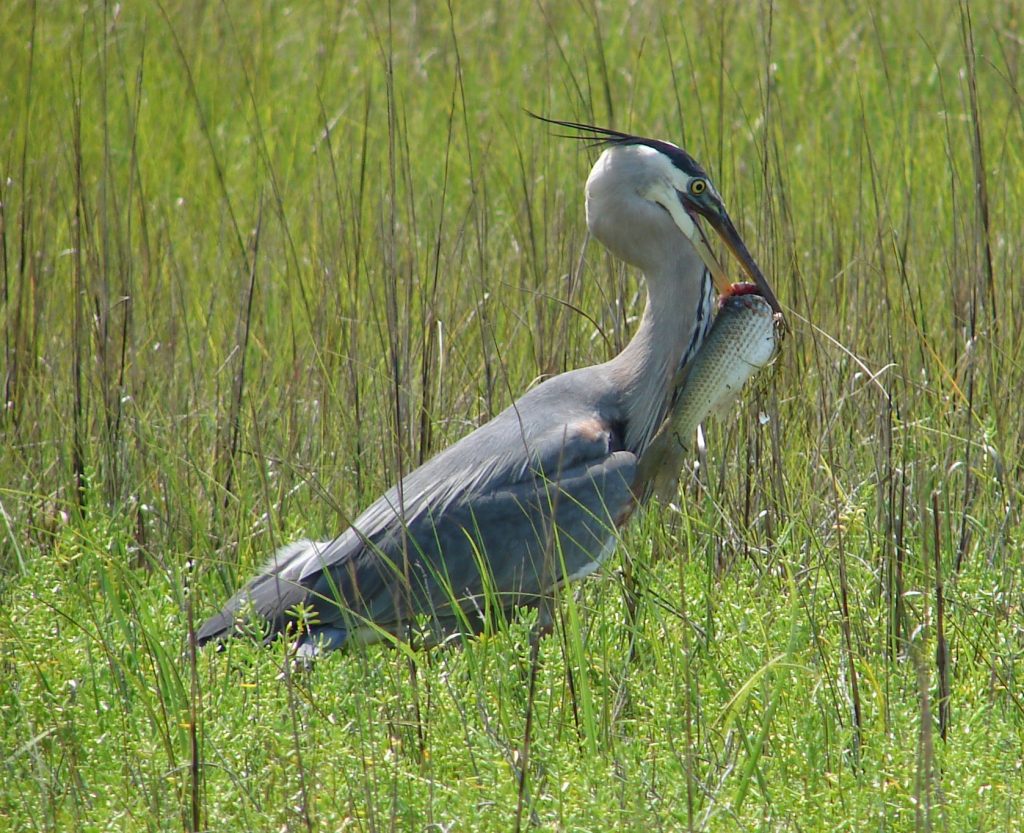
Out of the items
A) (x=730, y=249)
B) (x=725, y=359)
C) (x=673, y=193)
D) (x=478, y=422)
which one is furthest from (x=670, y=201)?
(x=478, y=422)

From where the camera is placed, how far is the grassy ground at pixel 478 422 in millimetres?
2305

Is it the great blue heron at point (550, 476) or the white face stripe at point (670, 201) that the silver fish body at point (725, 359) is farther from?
the white face stripe at point (670, 201)

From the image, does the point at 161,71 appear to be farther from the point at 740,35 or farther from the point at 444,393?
the point at 444,393

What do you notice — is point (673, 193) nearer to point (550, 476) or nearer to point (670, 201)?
point (670, 201)

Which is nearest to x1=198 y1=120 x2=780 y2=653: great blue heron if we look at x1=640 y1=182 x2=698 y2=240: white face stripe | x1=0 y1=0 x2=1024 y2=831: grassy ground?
x1=640 y1=182 x2=698 y2=240: white face stripe

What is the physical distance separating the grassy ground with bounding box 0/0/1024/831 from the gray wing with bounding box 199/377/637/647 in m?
0.15

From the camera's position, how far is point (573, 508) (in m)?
3.33

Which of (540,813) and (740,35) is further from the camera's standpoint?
(740,35)

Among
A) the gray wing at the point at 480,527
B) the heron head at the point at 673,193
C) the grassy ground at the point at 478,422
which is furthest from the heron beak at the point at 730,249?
the gray wing at the point at 480,527

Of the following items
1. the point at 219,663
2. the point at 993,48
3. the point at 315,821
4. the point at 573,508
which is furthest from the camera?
the point at 993,48

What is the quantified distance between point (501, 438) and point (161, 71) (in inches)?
178

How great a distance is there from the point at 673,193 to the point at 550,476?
87 cm

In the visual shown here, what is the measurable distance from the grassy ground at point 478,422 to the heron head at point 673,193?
0.17 m

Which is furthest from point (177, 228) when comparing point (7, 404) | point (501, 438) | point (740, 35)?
point (740, 35)
